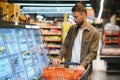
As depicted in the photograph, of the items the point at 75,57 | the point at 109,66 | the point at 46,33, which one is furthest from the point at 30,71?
the point at 109,66

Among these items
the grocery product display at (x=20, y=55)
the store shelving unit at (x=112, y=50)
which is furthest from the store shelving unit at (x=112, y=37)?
the grocery product display at (x=20, y=55)

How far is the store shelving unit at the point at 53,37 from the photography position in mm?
12328

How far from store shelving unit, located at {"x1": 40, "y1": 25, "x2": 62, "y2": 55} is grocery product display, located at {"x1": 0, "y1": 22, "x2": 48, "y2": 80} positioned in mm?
7383

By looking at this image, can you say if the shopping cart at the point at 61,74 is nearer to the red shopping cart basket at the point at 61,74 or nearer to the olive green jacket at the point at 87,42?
the red shopping cart basket at the point at 61,74

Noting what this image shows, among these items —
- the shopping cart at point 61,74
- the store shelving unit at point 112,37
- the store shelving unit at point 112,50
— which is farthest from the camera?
the store shelving unit at point 112,37

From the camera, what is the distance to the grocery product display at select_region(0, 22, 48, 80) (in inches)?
122

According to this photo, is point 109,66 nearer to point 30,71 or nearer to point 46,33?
point 46,33

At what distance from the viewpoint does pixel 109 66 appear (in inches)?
527

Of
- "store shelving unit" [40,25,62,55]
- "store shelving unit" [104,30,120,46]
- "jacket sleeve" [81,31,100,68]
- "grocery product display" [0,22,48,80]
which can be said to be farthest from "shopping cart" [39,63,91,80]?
"store shelving unit" [104,30,120,46]

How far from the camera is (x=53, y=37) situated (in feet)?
40.7

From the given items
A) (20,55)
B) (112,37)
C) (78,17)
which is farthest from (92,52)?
(112,37)

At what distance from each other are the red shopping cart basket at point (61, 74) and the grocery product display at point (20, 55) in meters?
0.30

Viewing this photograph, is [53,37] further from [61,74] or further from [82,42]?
[61,74]

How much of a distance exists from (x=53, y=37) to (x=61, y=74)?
29.1 ft
